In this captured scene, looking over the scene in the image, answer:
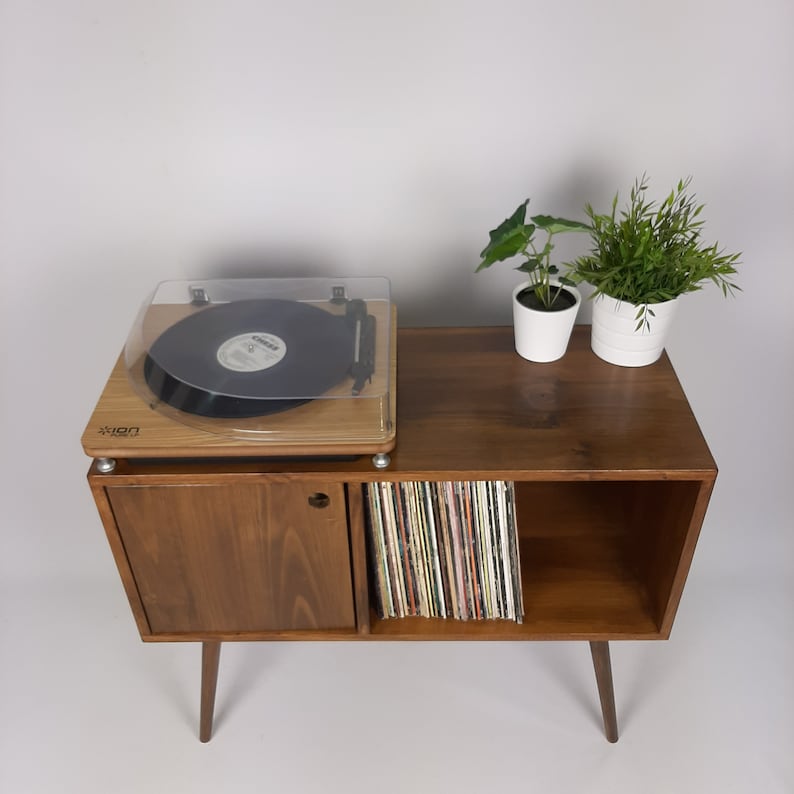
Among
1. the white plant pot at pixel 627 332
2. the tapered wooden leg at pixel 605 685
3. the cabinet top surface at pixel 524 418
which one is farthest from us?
the tapered wooden leg at pixel 605 685

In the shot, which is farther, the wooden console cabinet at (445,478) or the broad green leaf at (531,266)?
the broad green leaf at (531,266)

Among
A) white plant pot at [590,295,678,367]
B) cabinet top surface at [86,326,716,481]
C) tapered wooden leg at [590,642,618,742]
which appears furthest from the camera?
tapered wooden leg at [590,642,618,742]

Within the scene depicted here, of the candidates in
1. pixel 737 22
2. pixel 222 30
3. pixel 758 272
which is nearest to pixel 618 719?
pixel 758 272

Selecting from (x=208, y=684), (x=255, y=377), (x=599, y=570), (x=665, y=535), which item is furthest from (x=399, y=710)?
(x=255, y=377)

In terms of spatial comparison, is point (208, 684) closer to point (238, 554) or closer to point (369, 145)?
point (238, 554)

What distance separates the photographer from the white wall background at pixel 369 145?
3.40 ft

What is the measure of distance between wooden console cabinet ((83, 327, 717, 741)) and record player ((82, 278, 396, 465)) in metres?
0.03

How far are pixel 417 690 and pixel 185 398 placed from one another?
30.3 inches

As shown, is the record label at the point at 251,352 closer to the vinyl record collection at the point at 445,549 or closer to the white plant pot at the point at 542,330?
the vinyl record collection at the point at 445,549

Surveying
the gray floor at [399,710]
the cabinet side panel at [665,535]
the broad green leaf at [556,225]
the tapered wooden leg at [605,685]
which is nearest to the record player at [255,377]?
the broad green leaf at [556,225]

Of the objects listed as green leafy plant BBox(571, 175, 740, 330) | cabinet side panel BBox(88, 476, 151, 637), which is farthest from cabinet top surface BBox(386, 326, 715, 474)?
cabinet side panel BBox(88, 476, 151, 637)

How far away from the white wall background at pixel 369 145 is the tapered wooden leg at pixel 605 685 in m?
0.30

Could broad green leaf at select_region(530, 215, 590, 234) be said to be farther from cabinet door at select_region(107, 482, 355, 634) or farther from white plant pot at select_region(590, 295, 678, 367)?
cabinet door at select_region(107, 482, 355, 634)

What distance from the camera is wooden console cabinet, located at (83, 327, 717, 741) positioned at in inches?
36.3
